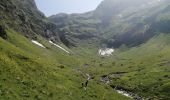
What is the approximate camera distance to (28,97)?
4741cm

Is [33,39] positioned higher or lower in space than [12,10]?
lower

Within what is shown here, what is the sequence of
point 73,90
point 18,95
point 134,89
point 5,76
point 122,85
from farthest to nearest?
point 122,85 → point 134,89 → point 73,90 → point 5,76 → point 18,95

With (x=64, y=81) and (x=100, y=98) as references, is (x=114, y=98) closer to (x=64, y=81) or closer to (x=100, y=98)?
(x=100, y=98)

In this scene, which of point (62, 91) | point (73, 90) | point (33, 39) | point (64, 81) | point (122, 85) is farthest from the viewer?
point (33, 39)

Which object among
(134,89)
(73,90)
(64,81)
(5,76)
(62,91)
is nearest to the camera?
(5,76)

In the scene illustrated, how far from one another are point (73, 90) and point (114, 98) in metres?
12.0

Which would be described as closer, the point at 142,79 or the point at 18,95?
the point at 18,95

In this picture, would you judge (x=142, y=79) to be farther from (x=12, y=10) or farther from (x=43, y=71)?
(x=12, y=10)

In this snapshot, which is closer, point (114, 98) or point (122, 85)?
point (114, 98)

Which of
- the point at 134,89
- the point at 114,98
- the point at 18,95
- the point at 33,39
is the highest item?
the point at 33,39

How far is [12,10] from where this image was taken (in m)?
193

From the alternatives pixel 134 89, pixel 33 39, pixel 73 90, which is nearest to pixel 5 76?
pixel 73 90

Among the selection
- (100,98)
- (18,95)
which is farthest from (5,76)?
(100,98)

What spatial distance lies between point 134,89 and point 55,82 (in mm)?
45093
